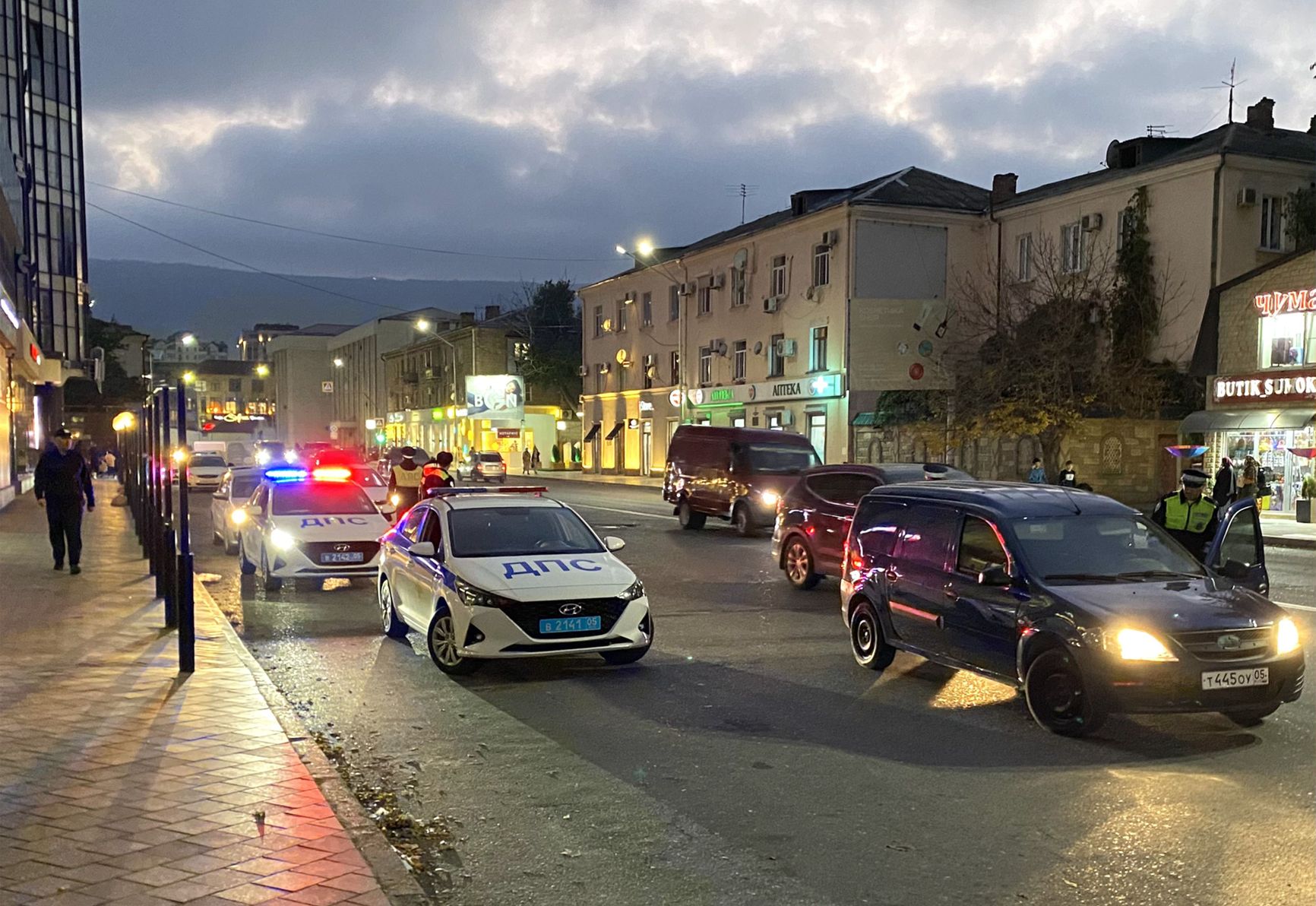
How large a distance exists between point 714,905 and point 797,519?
1035cm

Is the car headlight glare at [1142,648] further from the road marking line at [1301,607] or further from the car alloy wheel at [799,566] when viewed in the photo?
the car alloy wheel at [799,566]

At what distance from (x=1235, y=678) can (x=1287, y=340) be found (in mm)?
24161

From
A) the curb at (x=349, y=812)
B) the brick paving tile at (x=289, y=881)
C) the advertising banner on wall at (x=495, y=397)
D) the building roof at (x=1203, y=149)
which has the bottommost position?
the curb at (x=349, y=812)

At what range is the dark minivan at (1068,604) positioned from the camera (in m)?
6.68

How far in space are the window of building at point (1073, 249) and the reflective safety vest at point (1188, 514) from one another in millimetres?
26498

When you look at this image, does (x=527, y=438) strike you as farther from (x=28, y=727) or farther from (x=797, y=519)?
(x=28, y=727)

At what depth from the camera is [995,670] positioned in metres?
7.62

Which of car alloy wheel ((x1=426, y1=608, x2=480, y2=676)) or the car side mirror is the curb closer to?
car alloy wheel ((x1=426, y1=608, x2=480, y2=676))

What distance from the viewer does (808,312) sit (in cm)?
4262

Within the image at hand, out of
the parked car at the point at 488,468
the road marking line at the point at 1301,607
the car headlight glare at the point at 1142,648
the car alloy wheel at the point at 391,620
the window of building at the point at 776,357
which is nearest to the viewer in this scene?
the car headlight glare at the point at 1142,648

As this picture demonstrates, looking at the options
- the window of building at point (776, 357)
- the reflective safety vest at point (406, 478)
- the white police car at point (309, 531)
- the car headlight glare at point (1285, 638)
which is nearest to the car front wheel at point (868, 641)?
the car headlight glare at point (1285, 638)

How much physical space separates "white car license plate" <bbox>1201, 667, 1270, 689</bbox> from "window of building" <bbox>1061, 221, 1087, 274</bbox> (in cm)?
3027

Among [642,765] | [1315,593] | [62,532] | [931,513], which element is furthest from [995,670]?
[62,532]

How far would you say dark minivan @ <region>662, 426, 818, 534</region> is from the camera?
22062 millimetres
